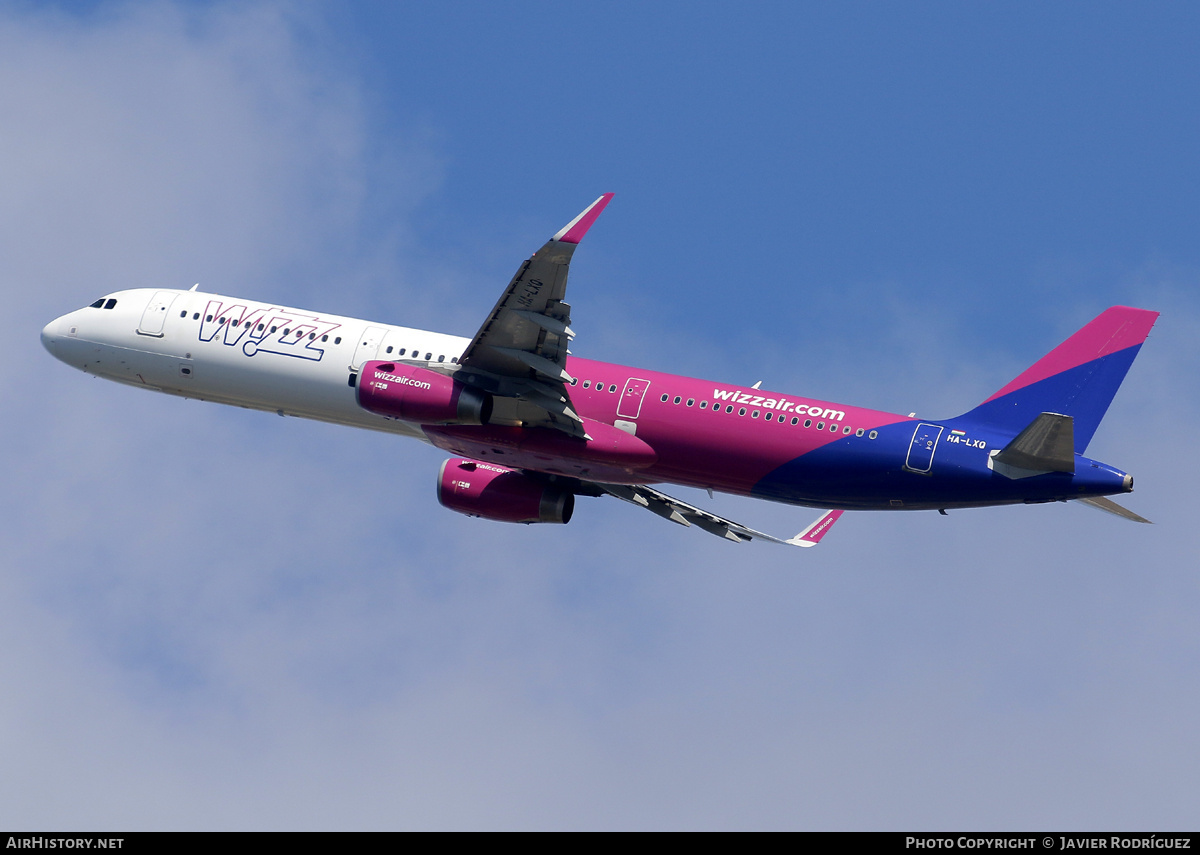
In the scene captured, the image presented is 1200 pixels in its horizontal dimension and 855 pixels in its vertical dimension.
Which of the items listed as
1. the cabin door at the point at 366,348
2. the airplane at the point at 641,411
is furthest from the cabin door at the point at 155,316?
the cabin door at the point at 366,348

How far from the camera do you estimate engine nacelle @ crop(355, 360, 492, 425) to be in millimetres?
39562

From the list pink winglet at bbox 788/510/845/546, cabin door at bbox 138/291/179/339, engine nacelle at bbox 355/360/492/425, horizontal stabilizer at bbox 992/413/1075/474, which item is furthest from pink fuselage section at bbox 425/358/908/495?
cabin door at bbox 138/291/179/339

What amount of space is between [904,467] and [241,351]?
2057cm

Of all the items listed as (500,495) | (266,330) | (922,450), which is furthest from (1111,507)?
(266,330)

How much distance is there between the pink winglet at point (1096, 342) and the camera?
3984 cm

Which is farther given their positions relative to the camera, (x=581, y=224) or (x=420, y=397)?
(x=420, y=397)

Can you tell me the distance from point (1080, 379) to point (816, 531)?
11374 millimetres

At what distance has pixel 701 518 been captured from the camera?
49.6 metres

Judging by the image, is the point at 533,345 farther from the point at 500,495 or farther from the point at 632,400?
the point at 500,495

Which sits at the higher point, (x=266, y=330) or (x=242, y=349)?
(x=266, y=330)

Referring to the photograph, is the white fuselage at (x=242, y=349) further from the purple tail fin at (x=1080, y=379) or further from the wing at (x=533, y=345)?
the purple tail fin at (x=1080, y=379)

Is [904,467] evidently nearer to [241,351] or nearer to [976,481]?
[976,481]

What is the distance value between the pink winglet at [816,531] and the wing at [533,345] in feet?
36.6

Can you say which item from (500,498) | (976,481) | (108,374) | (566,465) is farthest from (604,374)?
(108,374)
